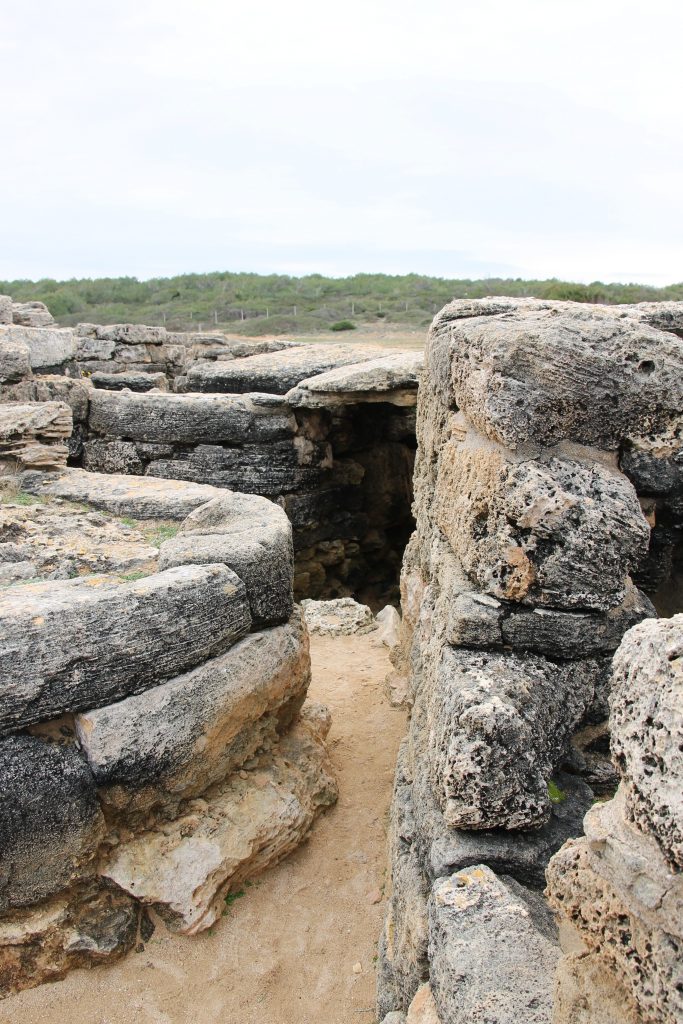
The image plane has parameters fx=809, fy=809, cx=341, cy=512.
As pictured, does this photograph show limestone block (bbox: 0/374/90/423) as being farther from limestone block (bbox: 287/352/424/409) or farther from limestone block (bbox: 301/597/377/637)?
limestone block (bbox: 301/597/377/637)

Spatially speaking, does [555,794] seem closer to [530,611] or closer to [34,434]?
[530,611]

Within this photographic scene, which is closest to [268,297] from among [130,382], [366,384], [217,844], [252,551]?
[130,382]

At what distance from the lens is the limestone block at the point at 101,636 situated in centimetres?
304

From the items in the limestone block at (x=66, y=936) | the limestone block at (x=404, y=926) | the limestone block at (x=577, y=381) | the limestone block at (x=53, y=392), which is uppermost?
the limestone block at (x=577, y=381)

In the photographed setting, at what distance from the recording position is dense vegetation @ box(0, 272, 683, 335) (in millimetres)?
26594

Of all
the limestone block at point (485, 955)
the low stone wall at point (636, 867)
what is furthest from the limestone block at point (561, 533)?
the low stone wall at point (636, 867)

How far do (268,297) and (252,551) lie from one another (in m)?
30.8

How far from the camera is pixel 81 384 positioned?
27.2ft

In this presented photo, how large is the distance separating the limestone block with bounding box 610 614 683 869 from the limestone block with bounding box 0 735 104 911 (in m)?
2.32

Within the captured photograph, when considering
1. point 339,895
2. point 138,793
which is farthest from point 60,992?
point 339,895

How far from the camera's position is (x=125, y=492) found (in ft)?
16.9

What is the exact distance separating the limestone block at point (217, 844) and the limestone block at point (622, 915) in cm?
224

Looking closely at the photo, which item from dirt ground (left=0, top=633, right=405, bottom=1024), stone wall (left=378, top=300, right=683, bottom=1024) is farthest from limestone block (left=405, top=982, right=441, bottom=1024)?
dirt ground (left=0, top=633, right=405, bottom=1024)

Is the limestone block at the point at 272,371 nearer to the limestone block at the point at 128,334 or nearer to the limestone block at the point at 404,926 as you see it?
the limestone block at the point at 128,334
